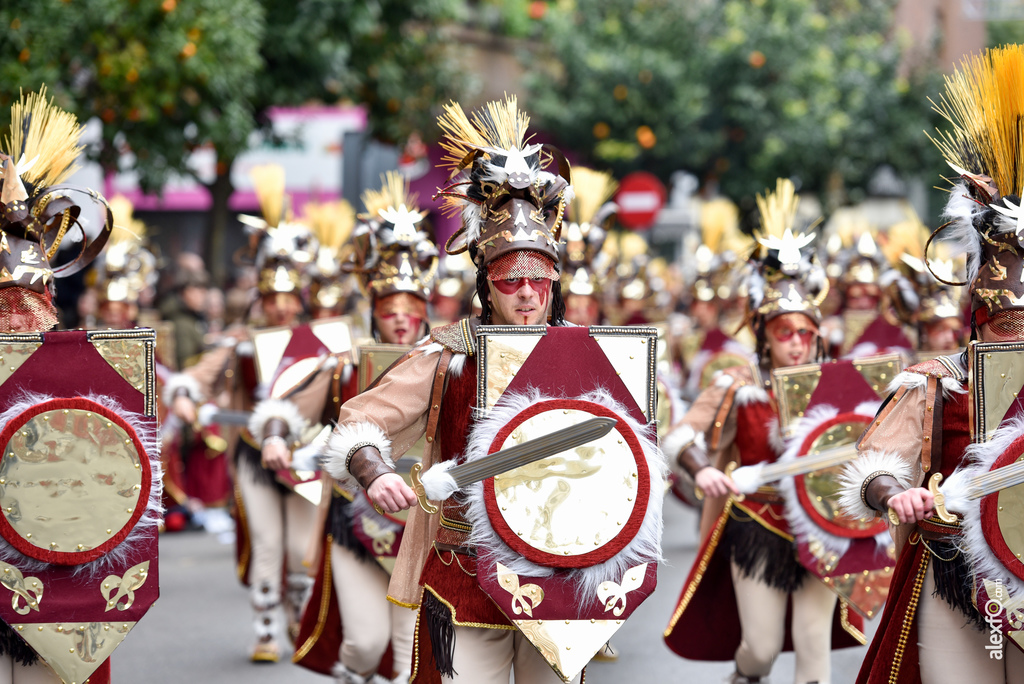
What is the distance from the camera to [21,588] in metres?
4.14

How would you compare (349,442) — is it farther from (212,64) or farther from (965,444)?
(212,64)

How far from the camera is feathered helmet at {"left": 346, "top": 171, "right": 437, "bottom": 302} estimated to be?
20.9 ft

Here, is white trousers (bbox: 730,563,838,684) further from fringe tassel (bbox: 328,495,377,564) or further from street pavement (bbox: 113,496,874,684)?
fringe tassel (bbox: 328,495,377,564)

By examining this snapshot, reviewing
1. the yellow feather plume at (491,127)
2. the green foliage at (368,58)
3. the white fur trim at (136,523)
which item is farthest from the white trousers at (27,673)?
the green foliage at (368,58)

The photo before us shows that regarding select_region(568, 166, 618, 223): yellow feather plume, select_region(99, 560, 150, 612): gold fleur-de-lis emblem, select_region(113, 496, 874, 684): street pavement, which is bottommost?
select_region(113, 496, 874, 684): street pavement

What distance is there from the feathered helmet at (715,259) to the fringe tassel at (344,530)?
6.23m

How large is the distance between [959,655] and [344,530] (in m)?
3.06

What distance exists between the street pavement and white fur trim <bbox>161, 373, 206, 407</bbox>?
5.03 ft

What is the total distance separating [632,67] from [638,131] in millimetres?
1081

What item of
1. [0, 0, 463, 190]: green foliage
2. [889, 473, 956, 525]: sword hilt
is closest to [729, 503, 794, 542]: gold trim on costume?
[889, 473, 956, 525]: sword hilt

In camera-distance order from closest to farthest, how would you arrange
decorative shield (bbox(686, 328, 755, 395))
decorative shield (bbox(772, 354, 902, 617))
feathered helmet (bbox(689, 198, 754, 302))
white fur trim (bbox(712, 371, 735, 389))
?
decorative shield (bbox(772, 354, 902, 617)), white fur trim (bbox(712, 371, 735, 389)), decorative shield (bbox(686, 328, 755, 395)), feathered helmet (bbox(689, 198, 754, 302))

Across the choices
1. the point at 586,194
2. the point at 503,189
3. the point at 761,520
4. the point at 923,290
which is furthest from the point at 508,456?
the point at 586,194

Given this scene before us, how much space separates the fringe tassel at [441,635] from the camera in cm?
402

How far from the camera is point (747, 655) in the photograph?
5.94 meters
